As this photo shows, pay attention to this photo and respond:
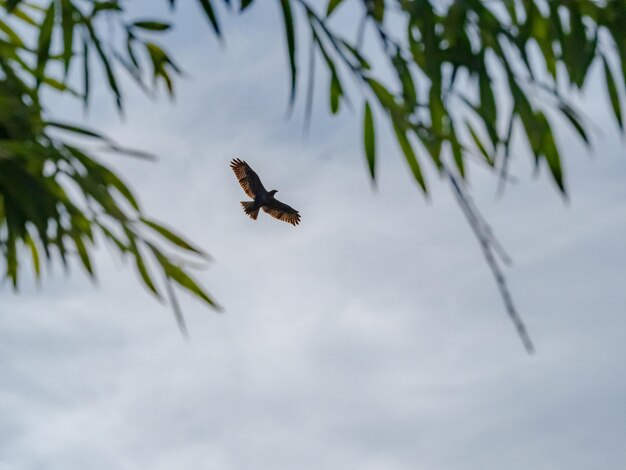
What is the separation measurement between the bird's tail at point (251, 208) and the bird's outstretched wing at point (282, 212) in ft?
0.14

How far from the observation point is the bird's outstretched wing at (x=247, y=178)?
3882 mm

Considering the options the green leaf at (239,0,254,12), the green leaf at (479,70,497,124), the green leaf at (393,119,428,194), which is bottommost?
the green leaf at (393,119,428,194)

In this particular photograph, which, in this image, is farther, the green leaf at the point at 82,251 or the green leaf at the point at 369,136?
the green leaf at the point at 82,251

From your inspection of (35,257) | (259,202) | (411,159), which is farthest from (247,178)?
(35,257)

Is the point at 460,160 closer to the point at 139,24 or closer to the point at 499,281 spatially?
the point at 499,281

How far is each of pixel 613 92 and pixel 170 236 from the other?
152 cm

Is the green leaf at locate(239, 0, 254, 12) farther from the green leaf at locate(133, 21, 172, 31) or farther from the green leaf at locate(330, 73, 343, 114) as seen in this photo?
the green leaf at locate(133, 21, 172, 31)

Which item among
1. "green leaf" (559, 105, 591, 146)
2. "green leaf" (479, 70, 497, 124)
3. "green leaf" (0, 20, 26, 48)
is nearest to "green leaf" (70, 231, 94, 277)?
"green leaf" (0, 20, 26, 48)

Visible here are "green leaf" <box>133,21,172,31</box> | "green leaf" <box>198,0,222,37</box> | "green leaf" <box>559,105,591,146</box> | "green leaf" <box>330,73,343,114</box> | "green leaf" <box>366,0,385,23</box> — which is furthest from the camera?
"green leaf" <box>133,21,172,31</box>

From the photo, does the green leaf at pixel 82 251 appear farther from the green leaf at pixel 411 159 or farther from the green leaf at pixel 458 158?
the green leaf at pixel 458 158

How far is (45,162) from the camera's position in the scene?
3.54m

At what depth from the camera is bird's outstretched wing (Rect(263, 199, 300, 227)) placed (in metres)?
3.83

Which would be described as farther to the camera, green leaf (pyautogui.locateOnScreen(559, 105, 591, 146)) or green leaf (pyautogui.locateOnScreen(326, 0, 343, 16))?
green leaf (pyautogui.locateOnScreen(326, 0, 343, 16))

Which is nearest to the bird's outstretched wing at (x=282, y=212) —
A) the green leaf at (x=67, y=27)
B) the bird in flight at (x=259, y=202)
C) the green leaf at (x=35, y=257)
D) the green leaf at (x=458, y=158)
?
the bird in flight at (x=259, y=202)
